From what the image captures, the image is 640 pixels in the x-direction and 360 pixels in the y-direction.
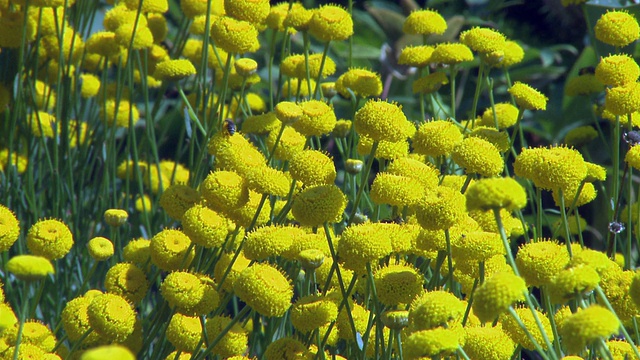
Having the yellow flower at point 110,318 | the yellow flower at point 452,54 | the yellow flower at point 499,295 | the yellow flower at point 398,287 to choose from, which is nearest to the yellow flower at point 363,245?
the yellow flower at point 398,287

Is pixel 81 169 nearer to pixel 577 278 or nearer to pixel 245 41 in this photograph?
pixel 245 41

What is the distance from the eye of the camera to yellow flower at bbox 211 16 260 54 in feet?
6.30

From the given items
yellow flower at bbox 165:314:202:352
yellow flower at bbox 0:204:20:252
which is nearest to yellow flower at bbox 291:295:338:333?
yellow flower at bbox 165:314:202:352

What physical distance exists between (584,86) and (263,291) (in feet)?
4.35

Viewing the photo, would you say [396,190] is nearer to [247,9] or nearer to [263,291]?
A: [263,291]

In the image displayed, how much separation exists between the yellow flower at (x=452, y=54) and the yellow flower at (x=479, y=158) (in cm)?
54

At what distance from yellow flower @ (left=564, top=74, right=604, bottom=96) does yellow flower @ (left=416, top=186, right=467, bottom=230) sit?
105cm

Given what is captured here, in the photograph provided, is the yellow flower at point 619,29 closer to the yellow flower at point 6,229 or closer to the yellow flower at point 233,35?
the yellow flower at point 233,35

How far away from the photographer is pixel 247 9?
1936 millimetres

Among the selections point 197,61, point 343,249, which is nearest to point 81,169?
point 197,61

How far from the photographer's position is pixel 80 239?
7.03 ft

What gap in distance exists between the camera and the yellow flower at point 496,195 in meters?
1.18

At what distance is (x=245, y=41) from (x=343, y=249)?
724 millimetres

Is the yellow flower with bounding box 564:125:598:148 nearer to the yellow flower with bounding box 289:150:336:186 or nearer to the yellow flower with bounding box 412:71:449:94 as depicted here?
the yellow flower with bounding box 412:71:449:94
